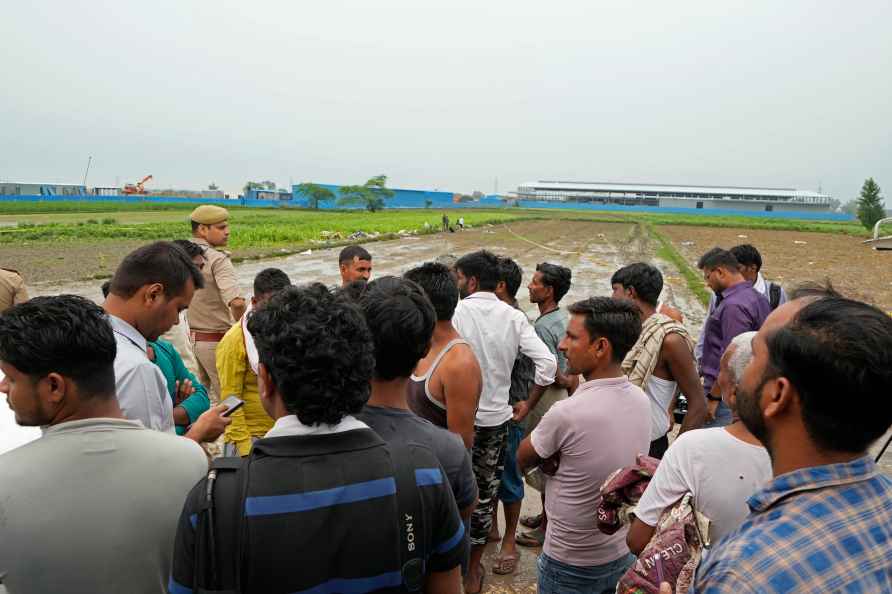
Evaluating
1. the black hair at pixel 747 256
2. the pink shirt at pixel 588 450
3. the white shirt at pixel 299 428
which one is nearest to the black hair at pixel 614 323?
the pink shirt at pixel 588 450

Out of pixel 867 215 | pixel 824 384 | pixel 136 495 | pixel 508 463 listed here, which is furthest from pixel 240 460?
pixel 867 215

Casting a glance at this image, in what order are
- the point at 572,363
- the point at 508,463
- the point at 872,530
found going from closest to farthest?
the point at 872,530 < the point at 572,363 < the point at 508,463

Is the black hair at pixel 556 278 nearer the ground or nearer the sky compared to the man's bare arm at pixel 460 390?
nearer the sky

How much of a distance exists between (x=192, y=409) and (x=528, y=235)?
35956 mm

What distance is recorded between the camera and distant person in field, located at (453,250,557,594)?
3.40 metres

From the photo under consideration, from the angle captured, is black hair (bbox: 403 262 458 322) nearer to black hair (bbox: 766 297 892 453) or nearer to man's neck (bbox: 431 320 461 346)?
man's neck (bbox: 431 320 461 346)

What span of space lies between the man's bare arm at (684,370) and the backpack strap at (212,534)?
110 inches

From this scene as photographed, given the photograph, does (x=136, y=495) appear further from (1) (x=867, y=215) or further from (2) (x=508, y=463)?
(1) (x=867, y=215)

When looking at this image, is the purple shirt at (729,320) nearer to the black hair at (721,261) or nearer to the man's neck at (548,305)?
the black hair at (721,261)

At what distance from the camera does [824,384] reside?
1195mm

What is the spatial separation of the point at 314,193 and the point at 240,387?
3347 inches

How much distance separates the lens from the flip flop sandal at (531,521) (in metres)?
4.23

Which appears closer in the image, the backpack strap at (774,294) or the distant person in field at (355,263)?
the distant person in field at (355,263)

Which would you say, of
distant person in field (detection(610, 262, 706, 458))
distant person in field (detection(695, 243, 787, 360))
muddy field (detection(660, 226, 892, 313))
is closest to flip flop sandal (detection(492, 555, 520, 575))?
distant person in field (detection(610, 262, 706, 458))
